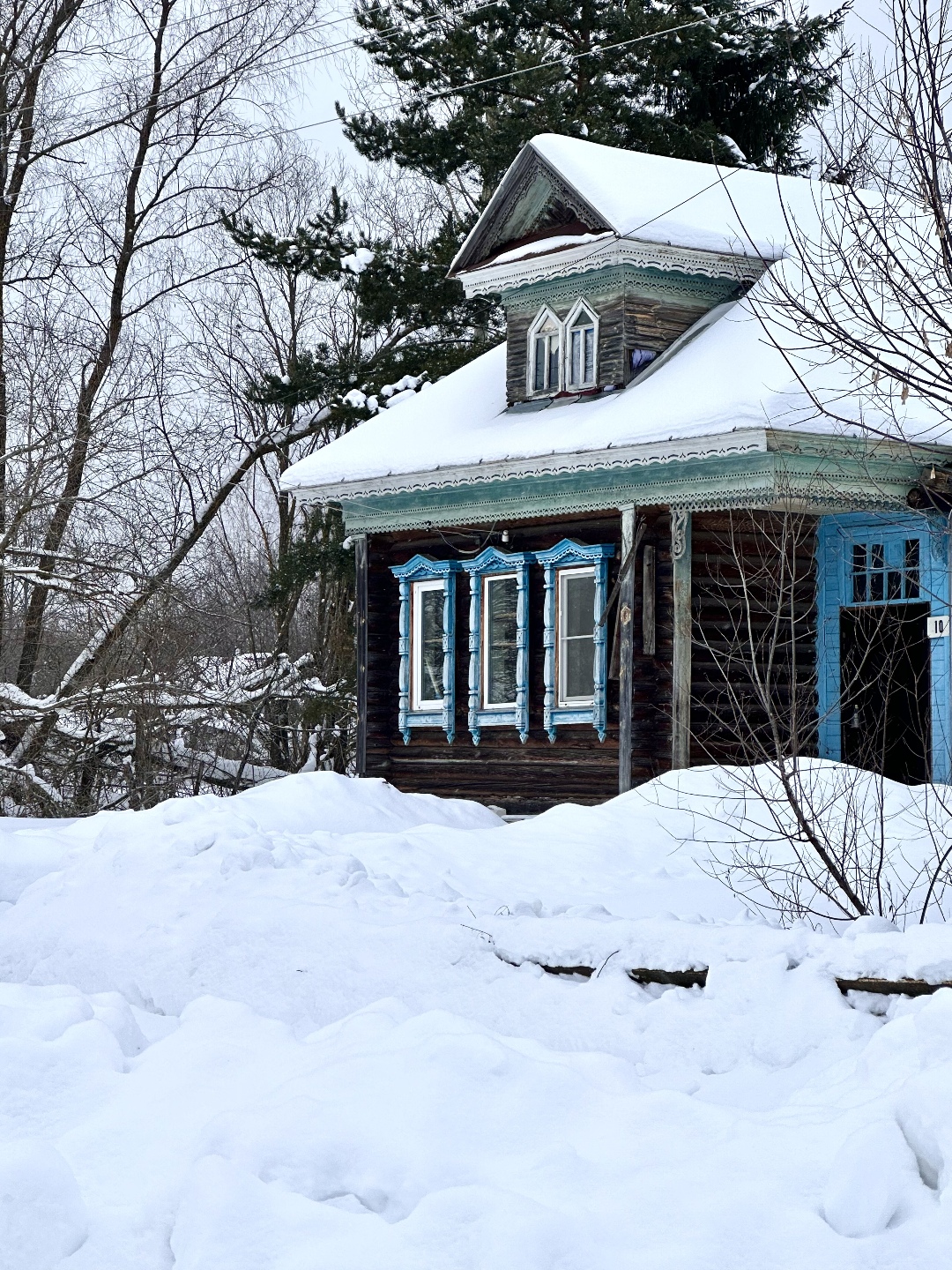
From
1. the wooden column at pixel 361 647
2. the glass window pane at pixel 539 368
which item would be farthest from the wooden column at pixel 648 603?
the wooden column at pixel 361 647

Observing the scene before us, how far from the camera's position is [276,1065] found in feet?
18.6

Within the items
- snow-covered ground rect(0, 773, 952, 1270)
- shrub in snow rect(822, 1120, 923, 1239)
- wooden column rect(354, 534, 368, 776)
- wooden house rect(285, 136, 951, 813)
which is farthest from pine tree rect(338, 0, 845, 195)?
shrub in snow rect(822, 1120, 923, 1239)

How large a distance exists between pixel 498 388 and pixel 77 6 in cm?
980

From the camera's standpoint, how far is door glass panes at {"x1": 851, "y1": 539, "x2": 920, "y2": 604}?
13.7m

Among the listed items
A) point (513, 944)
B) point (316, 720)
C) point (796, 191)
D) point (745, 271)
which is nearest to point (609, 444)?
point (745, 271)

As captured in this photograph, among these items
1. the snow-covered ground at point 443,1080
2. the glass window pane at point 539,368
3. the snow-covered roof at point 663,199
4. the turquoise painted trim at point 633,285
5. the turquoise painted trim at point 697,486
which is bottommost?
the snow-covered ground at point 443,1080

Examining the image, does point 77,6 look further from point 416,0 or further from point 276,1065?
point 276,1065

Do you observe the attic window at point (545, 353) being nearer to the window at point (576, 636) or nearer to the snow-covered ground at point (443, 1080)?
the window at point (576, 636)

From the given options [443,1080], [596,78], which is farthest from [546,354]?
[443,1080]

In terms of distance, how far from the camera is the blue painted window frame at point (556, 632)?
15.1m

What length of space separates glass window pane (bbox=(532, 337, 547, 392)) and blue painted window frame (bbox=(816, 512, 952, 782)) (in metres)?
3.67

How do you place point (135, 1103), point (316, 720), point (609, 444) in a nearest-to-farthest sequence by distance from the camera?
point (135, 1103) < point (609, 444) < point (316, 720)

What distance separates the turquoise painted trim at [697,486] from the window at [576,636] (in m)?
0.78

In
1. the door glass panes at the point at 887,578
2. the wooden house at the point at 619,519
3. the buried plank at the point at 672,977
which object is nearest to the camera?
the buried plank at the point at 672,977
